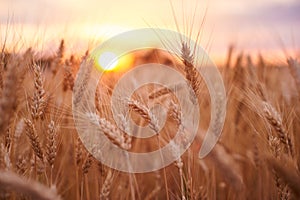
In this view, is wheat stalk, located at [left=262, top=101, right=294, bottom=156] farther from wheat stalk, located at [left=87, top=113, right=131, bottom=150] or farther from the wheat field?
wheat stalk, located at [left=87, top=113, right=131, bottom=150]

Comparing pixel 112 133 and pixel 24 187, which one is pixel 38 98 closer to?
pixel 112 133

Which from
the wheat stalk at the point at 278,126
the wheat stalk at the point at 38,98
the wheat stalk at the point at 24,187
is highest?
the wheat stalk at the point at 38,98

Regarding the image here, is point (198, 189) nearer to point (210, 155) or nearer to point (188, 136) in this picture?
point (188, 136)

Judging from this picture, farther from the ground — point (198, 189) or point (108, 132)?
point (108, 132)

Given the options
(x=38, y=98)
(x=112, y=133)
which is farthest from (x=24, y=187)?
(x=38, y=98)

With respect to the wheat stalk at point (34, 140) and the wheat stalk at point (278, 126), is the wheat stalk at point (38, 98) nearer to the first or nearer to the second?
the wheat stalk at point (34, 140)

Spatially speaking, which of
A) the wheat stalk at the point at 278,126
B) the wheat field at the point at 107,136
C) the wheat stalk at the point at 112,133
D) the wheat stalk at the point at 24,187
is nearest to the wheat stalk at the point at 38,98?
the wheat field at the point at 107,136

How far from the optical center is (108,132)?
5.25 ft

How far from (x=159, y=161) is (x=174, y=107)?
1.07 metres

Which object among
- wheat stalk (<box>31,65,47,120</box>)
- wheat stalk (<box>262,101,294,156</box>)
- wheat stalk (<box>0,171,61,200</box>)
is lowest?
wheat stalk (<box>0,171,61,200</box>)

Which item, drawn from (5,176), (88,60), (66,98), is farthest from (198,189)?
(66,98)

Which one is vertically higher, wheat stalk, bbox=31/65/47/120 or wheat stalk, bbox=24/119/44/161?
wheat stalk, bbox=31/65/47/120

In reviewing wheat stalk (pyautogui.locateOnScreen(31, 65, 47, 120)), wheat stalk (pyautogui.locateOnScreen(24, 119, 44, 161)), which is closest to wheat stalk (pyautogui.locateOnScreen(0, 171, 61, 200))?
wheat stalk (pyautogui.locateOnScreen(24, 119, 44, 161))

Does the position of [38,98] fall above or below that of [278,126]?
above
